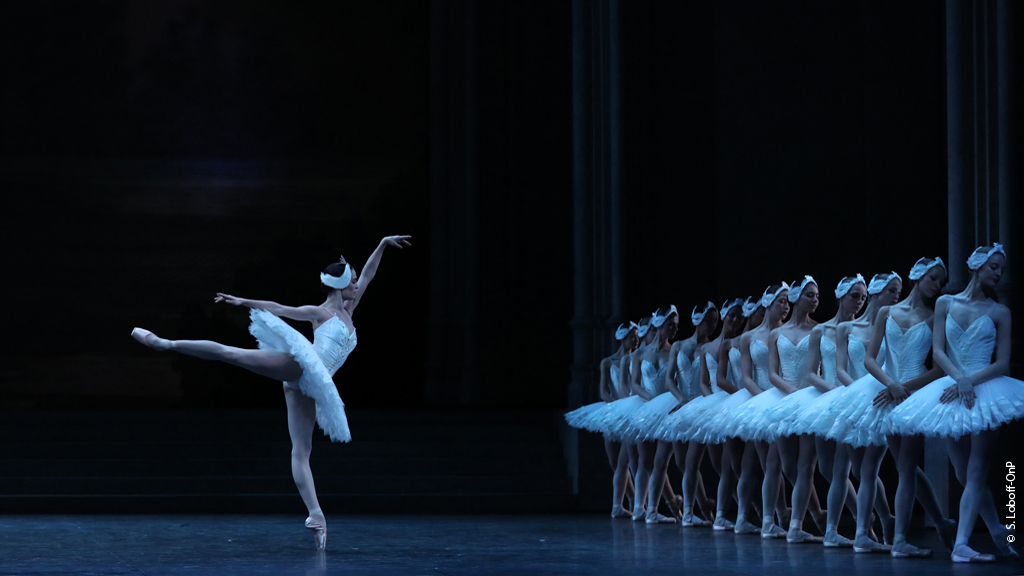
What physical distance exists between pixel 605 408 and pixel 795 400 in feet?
9.88

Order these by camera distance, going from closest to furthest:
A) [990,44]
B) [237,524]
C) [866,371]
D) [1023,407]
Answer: [1023,407], [866,371], [990,44], [237,524]

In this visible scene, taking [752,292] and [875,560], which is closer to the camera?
[875,560]

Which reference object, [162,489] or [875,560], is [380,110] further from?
[875,560]

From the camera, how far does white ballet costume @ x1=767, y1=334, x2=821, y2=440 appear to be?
8.45m

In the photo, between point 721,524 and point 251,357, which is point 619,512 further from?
point 251,357

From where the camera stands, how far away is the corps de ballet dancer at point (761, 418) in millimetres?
8997

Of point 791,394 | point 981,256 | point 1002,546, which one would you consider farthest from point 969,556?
point 791,394

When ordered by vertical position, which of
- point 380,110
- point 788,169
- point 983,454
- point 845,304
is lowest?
point 983,454

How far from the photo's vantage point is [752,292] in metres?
13.1

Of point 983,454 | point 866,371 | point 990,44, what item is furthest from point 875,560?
point 990,44

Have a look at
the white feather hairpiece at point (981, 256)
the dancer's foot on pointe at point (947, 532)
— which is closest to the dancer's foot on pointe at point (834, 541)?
the dancer's foot on pointe at point (947, 532)

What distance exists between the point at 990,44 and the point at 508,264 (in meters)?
8.72

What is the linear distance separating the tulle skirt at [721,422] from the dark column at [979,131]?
5.19 feet

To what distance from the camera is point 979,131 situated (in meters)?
9.60
